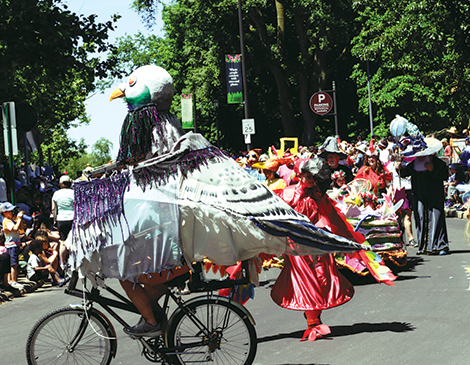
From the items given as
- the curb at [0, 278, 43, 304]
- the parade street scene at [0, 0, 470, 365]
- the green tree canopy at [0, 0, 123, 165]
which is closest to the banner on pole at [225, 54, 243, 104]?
the parade street scene at [0, 0, 470, 365]

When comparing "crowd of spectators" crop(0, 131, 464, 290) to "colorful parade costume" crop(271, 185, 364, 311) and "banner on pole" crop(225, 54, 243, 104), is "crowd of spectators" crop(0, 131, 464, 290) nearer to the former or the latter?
"colorful parade costume" crop(271, 185, 364, 311)

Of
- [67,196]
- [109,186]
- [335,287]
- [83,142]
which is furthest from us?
[83,142]

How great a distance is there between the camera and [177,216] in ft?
15.0

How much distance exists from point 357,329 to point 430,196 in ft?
19.1

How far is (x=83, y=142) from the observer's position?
185ft

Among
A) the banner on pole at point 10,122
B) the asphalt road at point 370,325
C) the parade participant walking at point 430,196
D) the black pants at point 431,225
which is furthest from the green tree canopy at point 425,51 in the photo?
the banner on pole at point 10,122

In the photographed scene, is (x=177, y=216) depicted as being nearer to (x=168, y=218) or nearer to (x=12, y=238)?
(x=168, y=218)

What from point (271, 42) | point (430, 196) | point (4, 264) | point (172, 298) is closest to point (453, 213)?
point (430, 196)

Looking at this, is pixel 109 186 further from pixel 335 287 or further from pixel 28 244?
pixel 28 244

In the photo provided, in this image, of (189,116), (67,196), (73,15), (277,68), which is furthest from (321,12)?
(67,196)

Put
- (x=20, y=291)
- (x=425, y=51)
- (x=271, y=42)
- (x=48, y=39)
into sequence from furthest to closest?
(x=271, y=42) → (x=425, y=51) → (x=48, y=39) → (x=20, y=291)

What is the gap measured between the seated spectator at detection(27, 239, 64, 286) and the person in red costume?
6.19 metres

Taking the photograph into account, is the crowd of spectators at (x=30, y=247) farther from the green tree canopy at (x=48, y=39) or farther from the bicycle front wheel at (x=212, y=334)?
the bicycle front wheel at (x=212, y=334)

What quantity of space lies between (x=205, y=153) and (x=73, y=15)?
40.8 feet
